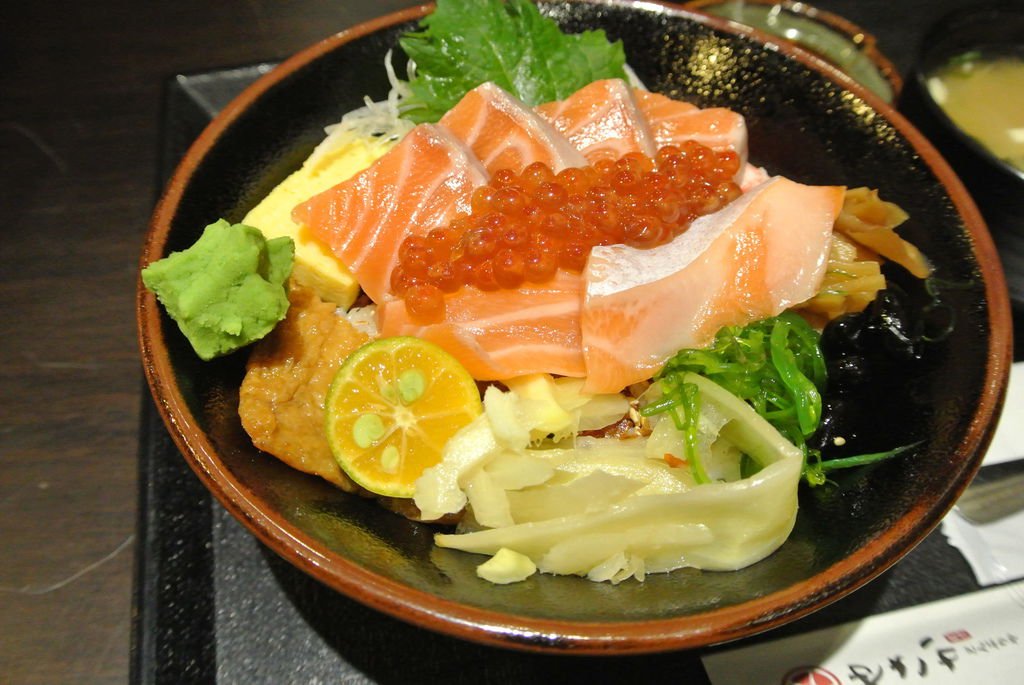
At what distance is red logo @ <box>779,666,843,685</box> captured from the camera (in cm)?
157

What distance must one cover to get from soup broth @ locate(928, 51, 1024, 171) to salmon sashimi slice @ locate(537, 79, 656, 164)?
1.46m

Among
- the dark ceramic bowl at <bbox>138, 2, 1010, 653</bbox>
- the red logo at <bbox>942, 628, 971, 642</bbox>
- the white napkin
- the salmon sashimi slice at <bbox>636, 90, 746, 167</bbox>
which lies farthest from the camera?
the salmon sashimi slice at <bbox>636, 90, 746, 167</bbox>

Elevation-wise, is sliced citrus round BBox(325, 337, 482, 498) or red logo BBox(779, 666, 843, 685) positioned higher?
sliced citrus round BBox(325, 337, 482, 498)

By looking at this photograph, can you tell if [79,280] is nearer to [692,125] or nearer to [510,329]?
[510,329]

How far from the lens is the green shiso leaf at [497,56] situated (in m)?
2.26

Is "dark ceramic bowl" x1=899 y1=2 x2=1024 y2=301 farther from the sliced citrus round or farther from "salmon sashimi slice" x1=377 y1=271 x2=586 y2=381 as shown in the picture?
the sliced citrus round

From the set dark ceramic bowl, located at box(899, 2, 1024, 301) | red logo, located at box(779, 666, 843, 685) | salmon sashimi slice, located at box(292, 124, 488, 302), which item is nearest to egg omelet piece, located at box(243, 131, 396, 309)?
salmon sashimi slice, located at box(292, 124, 488, 302)

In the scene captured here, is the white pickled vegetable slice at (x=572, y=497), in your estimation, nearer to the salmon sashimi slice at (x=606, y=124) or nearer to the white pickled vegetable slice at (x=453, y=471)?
the white pickled vegetable slice at (x=453, y=471)

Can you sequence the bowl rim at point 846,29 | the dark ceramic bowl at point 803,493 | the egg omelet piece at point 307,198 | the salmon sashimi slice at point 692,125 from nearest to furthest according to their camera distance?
the dark ceramic bowl at point 803,493 → the egg omelet piece at point 307,198 → the salmon sashimi slice at point 692,125 → the bowl rim at point 846,29

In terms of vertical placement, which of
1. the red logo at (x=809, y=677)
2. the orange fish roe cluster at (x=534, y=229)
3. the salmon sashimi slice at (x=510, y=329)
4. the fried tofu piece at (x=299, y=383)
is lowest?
the red logo at (x=809, y=677)

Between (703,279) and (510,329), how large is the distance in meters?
0.47

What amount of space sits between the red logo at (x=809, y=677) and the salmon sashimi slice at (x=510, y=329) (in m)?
0.79

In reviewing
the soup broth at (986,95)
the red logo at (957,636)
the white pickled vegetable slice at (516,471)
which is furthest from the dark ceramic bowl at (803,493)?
the soup broth at (986,95)

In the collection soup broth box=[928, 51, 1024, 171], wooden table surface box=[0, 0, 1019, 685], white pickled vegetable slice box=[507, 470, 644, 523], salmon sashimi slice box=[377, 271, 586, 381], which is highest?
soup broth box=[928, 51, 1024, 171]
